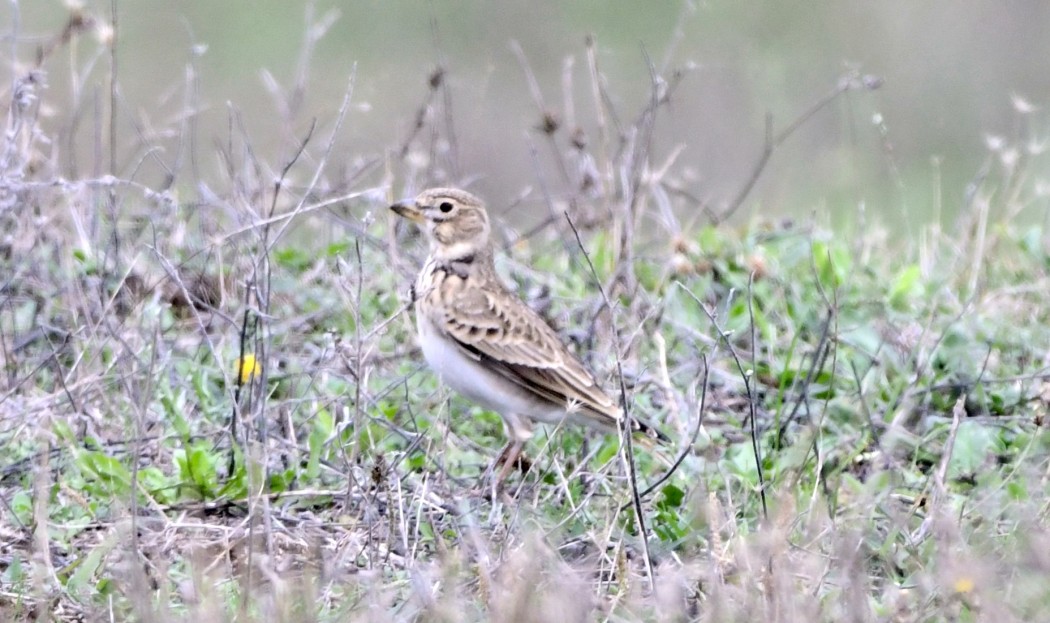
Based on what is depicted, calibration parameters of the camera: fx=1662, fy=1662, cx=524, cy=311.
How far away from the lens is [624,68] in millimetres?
13914

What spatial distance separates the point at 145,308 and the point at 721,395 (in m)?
2.26

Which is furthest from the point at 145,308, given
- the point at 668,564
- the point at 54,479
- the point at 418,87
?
the point at 418,87

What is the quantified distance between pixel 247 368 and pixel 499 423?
3.29 feet

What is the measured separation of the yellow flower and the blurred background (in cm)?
565

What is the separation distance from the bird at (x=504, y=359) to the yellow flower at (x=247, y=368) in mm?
592

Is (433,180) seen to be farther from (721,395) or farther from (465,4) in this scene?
(465,4)

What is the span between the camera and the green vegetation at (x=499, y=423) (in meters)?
4.21

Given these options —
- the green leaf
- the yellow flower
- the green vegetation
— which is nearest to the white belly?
the green vegetation

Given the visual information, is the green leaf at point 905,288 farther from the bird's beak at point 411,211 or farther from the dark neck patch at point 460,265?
the bird's beak at point 411,211

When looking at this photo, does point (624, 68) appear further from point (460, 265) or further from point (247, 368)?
point (247, 368)

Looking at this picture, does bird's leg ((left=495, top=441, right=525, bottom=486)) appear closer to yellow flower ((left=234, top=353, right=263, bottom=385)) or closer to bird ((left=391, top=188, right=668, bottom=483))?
bird ((left=391, top=188, right=668, bottom=483))

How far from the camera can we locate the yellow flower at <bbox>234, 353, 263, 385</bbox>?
5.53 metres

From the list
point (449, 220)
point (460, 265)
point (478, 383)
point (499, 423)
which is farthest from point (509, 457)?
point (449, 220)

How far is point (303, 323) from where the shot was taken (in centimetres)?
668
